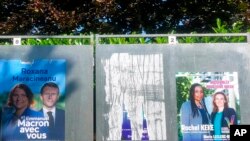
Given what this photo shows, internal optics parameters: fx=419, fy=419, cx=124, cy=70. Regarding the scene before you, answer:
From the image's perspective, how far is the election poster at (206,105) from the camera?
5.87 metres

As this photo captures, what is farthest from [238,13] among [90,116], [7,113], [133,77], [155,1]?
[7,113]

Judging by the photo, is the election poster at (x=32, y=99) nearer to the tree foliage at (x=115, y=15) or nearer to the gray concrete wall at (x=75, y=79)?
the gray concrete wall at (x=75, y=79)

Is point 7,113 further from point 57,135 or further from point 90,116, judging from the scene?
point 90,116

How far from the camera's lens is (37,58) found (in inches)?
243

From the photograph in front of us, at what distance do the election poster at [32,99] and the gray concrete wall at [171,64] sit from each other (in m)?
0.57

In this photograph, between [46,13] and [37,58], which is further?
[46,13]

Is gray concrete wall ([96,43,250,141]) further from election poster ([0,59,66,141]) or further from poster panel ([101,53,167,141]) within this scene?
election poster ([0,59,66,141])

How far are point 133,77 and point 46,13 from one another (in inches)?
170

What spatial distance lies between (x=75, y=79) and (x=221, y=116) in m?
2.15

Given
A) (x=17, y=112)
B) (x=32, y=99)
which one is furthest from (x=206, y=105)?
(x=17, y=112)

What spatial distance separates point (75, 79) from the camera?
237 inches

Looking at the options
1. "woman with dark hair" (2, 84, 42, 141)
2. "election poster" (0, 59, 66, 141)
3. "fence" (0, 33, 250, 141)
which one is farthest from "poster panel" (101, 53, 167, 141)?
"woman with dark hair" (2, 84, 42, 141)

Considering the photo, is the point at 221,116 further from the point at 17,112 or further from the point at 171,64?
the point at 17,112

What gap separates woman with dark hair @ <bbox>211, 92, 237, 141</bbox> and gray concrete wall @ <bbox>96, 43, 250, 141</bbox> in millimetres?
173
